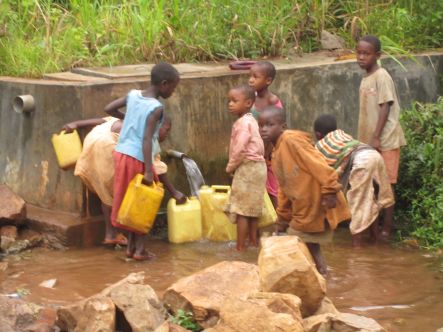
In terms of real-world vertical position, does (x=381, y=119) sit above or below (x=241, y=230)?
above

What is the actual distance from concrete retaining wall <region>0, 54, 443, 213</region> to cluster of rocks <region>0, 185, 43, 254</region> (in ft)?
1.01

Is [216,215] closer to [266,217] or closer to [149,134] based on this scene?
[266,217]

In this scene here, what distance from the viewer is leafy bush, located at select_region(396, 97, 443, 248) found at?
26.1 feet

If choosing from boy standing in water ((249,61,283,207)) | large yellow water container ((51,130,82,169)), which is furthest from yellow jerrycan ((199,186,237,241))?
large yellow water container ((51,130,82,169))

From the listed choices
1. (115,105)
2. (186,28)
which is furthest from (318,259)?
(186,28)

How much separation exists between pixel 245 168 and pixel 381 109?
4.27 ft

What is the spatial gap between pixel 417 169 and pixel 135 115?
2.58 meters

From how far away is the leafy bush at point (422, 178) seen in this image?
26.1 feet

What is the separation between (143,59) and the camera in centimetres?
916

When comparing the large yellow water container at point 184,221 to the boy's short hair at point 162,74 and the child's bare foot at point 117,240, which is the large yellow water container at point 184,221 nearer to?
the child's bare foot at point 117,240

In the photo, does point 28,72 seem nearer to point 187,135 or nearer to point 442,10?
point 187,135

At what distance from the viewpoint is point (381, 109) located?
8148mm

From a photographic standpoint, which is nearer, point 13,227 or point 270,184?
point 13,227

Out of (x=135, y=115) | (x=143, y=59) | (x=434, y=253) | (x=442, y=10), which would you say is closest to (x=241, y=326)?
(x=135, y=115)
